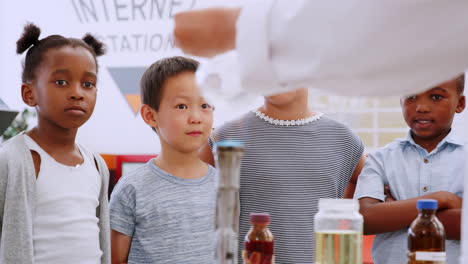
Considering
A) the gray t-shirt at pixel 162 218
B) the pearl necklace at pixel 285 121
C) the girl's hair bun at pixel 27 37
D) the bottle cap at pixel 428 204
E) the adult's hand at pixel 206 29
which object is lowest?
the gray t-shirt at pixel 162 218

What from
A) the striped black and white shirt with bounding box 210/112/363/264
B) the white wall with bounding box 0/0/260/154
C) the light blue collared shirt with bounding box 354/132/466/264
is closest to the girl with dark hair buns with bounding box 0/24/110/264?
the striped black and white shirt with bounding box 210/112/363/264

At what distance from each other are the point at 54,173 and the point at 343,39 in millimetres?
1094

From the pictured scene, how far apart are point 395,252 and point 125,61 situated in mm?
3750

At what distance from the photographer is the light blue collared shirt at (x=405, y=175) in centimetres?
153

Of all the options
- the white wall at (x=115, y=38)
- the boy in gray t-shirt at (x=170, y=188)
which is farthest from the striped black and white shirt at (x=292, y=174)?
the white wall at (x=115, y=38)

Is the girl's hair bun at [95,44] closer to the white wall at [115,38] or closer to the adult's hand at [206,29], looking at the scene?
the adult's hand at [206,29]

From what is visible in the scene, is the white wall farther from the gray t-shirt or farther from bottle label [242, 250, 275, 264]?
bottle label [242, 250, 275, 264]

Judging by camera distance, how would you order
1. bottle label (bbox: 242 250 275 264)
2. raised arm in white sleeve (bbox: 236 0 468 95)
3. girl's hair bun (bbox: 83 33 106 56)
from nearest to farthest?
raised arm in white sleeve (bbox: 236 0 468 95) < bottle label (bbox: 242 250 275 264) < girl's hair bun (bbox: 83 33 106 56)

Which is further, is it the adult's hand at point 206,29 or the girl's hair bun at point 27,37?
the girl's hair bun at point 27,37

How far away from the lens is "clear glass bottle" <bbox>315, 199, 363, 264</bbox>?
90 cm

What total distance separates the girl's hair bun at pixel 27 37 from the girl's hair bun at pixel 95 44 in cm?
16

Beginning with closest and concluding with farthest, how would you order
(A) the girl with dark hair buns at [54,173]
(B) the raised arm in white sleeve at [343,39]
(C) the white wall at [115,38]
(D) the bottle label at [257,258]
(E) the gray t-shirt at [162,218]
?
(B) the raised arm in white sleeve at [343,39] < (D) the bottle label at [257,258] < (A) the girl with dark hair buns at [54,173] < (E) the gray t-shirt at [162,218] < (C) the white wall at [115,38]

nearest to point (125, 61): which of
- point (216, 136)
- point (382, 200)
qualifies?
point (216, 136)

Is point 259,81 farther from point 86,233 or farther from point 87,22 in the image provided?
point 87,22
